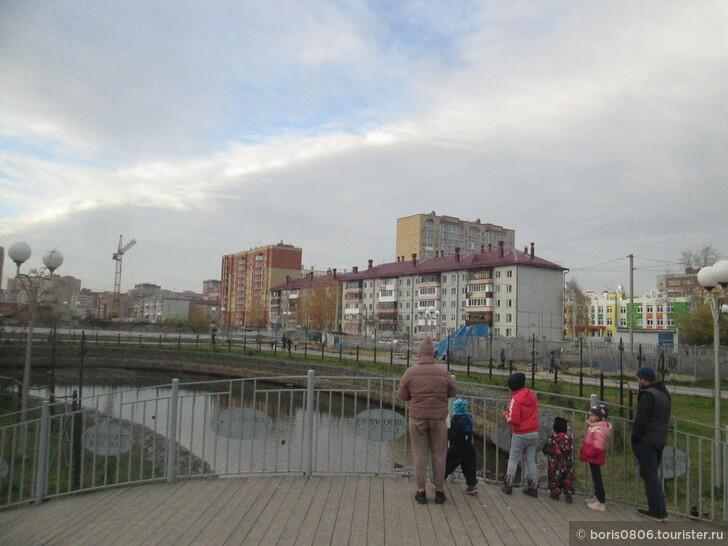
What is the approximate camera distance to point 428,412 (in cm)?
518

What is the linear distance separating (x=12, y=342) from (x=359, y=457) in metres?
23.2

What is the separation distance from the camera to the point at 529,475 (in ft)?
18.5

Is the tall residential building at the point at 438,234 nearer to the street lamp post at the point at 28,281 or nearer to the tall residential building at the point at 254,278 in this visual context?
the tall residential building at the point at 254,278

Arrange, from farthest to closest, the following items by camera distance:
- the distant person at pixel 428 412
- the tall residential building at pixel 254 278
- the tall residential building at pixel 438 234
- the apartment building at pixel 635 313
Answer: the tall residential building at pixel 254 278 → the tall residential building at pixel 438 234 → the apartment building at pixel 635 313 → the distant person at pixel 428 412

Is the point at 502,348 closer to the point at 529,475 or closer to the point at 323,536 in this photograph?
the point at 529,475

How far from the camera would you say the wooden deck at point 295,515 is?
4504 millimetres

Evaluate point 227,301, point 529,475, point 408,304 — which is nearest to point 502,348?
point 529,475

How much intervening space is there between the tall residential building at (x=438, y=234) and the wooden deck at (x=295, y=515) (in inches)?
4072

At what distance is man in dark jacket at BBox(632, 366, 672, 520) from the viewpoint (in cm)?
509

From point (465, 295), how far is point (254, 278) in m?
64.1

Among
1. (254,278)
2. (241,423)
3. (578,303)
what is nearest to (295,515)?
(241,423)

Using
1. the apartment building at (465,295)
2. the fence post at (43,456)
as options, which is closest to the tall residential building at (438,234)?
the apartment building at (465,295)

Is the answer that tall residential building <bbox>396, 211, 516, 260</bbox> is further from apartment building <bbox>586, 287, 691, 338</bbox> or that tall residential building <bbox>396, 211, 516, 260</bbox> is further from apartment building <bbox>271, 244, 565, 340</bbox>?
apartment building <bbox>271, 244, 565, 340</bbox>

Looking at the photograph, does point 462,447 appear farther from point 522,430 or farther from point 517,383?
point 517,383
